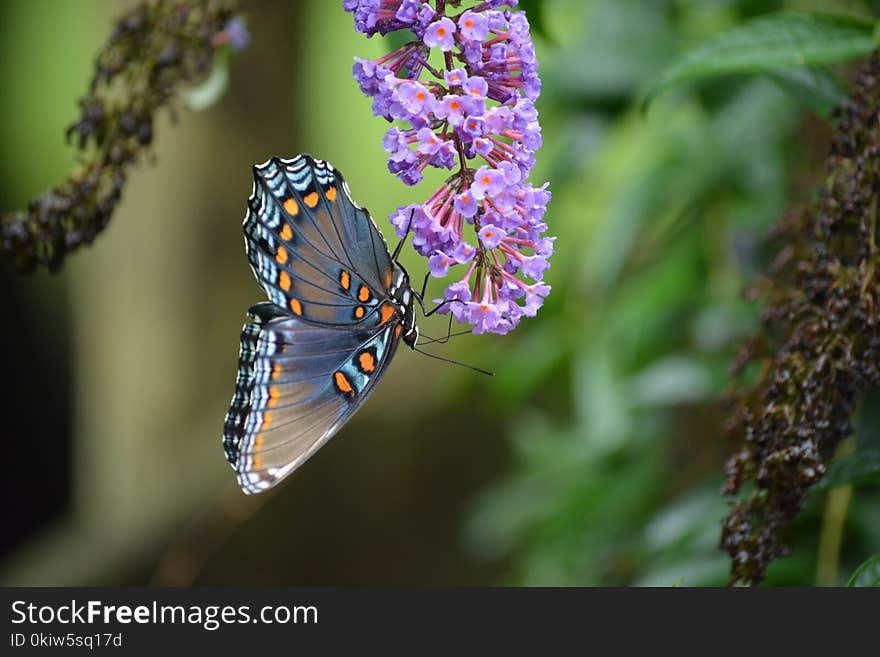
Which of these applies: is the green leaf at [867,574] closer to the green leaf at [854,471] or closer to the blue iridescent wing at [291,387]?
the green leaf at [854,471]

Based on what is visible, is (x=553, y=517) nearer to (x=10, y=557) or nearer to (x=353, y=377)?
→ (x=353, y=377)

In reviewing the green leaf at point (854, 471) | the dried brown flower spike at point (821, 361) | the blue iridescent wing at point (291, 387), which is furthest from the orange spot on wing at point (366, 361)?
the green leaf at point (854, 471)

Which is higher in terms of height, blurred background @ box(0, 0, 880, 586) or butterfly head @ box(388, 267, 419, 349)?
blurred background @ box(0, 0, 880, 586)

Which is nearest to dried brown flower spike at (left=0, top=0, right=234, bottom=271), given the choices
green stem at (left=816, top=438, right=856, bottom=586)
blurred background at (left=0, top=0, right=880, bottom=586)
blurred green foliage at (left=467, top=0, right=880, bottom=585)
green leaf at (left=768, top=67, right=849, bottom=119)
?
blurred background at (left=0, top=0, right=880, bottom=586)

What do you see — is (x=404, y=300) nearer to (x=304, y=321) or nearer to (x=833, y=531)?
(x=304, y=321)

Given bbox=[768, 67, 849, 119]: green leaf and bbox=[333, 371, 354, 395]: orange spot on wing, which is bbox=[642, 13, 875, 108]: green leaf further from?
bbox=[333, 371, 354, 395]: orange spot on wing

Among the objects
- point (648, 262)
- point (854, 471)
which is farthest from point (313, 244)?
point (648, 262)
